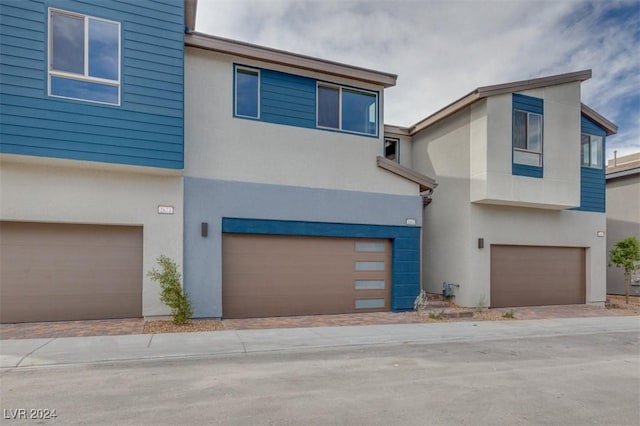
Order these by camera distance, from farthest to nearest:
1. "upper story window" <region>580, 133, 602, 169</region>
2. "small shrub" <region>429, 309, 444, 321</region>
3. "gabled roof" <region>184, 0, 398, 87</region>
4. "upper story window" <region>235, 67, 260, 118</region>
→ "upper story window" <region>580, 133, 602, 169</region> < "small shrub" <region>429, 309, 444, 321</region> < "upper story window" <region>235, 67, 260, 118</region> < "gabled roof" <region>184, 0, 398, 87</region>

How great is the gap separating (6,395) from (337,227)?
769cm

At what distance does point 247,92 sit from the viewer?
10148mm

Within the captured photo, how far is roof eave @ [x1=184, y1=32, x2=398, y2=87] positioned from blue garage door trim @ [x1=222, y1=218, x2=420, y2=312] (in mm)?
4280

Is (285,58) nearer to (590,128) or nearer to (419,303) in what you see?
(419,303)

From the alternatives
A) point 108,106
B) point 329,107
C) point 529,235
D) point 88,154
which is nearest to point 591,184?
point 529,235

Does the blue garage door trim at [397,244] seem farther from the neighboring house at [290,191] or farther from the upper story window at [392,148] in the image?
the upper story window at [392,148]

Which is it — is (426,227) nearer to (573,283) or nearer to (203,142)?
(573,283)

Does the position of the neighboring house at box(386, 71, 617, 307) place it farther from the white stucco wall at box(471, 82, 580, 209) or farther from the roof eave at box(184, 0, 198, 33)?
the roof eave at box(184, 0, 198, 33)

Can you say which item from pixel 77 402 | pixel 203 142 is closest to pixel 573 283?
pixel 203 142

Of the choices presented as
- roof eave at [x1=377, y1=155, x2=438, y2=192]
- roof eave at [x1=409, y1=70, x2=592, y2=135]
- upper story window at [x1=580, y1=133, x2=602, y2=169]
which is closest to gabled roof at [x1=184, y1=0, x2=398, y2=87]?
roof eave at [x1=377, y1=155, x2=438, y2=192]

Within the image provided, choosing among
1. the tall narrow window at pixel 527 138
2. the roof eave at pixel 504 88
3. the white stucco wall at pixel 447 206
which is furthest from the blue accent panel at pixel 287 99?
the tall narrow window at pixel 527 138

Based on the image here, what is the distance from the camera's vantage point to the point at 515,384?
5.45m

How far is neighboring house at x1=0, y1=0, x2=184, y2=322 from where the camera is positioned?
7742 millimetres

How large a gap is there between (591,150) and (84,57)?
16750 mm
